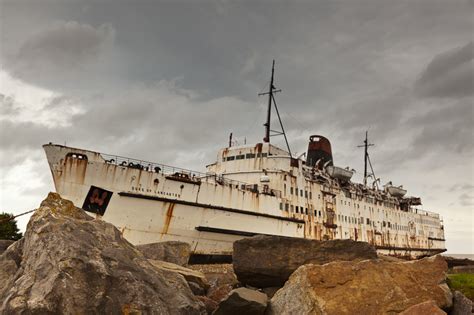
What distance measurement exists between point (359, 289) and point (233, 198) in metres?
16.0

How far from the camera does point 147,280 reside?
575 centimetres

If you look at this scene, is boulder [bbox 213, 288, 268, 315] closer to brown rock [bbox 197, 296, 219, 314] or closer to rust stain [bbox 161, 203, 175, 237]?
brown rock [bbox 197, 296, 219, 314]

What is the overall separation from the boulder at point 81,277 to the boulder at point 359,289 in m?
1.55

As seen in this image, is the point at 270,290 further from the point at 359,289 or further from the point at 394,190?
the point at 394,190

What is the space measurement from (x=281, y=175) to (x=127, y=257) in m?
20.0

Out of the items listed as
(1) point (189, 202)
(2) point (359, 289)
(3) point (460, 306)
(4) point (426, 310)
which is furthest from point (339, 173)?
(4) point (426, 310)

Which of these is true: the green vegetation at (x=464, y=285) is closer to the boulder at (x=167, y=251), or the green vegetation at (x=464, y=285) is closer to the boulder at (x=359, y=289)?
the boulder at (x=359, y=289)

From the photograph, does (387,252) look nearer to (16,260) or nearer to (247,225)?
(247,225)

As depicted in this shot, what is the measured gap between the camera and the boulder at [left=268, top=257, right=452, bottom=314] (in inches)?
216

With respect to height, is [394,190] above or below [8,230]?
above

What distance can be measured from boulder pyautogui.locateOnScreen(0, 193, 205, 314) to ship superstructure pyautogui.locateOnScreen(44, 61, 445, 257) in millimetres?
11854

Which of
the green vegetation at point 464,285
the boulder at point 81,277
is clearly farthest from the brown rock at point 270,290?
the green vegetation at point 464,285

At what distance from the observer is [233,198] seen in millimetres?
21625

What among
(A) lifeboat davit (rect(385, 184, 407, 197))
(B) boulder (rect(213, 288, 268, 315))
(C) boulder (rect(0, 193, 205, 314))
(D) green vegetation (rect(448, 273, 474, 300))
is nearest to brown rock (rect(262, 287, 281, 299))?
(B) boulder (rect(213, 288, 268, 315))
